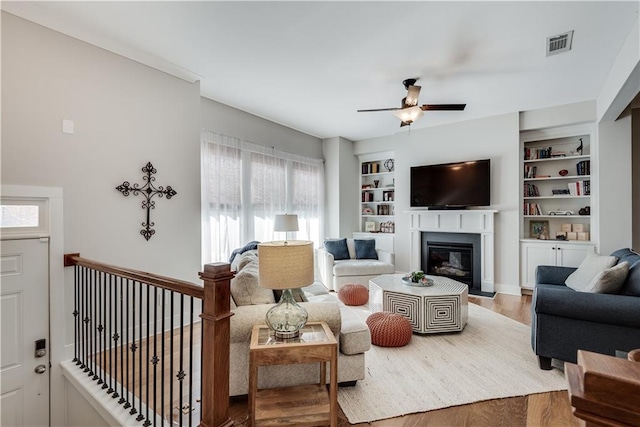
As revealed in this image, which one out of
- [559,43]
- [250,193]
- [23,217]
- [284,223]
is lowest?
[284,223]

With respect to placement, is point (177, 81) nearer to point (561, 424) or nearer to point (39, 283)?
point (39, 283)

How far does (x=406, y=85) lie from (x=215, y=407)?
3.51 m

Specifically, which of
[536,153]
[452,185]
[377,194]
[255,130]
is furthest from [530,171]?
[255,130]

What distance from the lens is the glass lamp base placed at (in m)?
1.93

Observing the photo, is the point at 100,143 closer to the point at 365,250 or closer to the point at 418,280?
the point at 418,280

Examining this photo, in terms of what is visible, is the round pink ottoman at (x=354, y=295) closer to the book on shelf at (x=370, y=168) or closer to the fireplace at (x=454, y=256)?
the fireplace at (x=454, y=256)

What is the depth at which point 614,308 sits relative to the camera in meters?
2.20

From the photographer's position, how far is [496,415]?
199 cm

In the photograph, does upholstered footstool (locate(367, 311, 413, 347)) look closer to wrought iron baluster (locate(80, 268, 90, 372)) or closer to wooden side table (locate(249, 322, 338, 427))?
wooden side table (locate(249, 322, 338, 427))

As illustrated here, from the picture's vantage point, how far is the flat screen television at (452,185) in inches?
194

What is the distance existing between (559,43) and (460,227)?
3005mm

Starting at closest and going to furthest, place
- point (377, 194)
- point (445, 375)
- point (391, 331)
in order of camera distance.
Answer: point (445, 375), point (391, 331), point (377, 194)

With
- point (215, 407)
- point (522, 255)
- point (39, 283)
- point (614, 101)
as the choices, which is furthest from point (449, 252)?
point (39, 283)

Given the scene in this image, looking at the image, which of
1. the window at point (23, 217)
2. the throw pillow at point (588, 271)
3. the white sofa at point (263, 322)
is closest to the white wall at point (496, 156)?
the throw pillow at point (588, 271)
